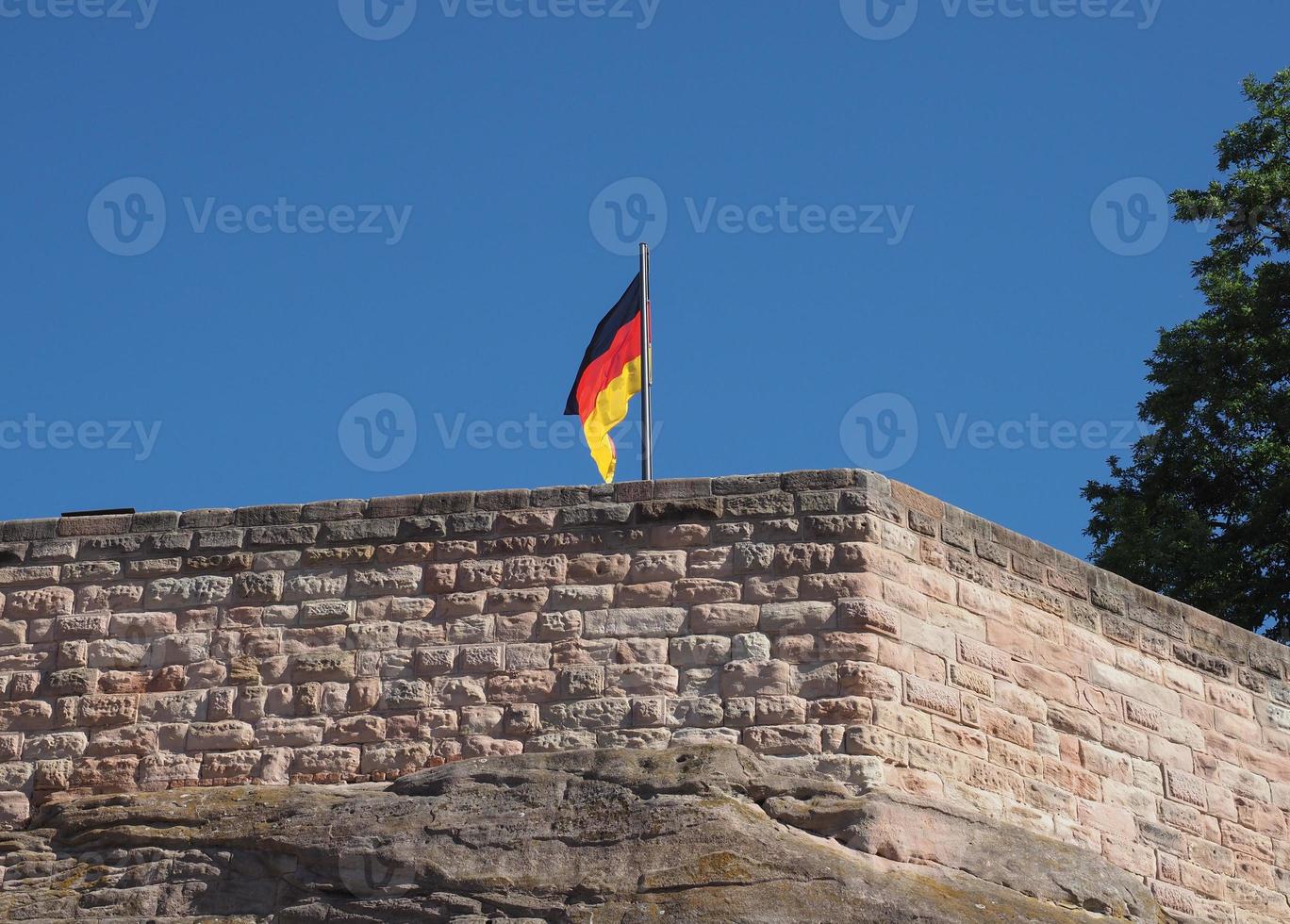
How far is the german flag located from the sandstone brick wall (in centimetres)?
255

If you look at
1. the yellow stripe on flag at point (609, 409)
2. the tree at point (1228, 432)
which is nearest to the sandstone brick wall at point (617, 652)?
the yellow stripe on flag at point (609, 409)

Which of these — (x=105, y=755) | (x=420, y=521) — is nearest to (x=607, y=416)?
(x=420, y=521)

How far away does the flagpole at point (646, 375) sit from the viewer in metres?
11.8

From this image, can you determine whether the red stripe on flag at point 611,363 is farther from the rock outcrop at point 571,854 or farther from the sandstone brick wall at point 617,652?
the rock outcrop at point 571,854

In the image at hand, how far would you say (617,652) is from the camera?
10305mm

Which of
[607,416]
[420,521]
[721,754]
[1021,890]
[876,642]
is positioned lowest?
[1021,890]

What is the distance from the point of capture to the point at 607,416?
13.4 metres

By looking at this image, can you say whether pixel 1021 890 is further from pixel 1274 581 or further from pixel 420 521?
pixel 1274 581

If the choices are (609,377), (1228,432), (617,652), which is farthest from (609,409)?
(1228,432)

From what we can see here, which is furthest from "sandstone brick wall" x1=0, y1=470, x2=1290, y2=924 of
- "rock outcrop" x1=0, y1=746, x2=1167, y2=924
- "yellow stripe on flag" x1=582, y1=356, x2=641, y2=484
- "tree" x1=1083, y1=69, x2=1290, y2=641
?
"tree" x1=1083, y1=69, x2=1290, y2=641

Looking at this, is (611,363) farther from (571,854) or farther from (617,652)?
(571,854)

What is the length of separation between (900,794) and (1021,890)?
80 centimetres

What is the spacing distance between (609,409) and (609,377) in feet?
0.77

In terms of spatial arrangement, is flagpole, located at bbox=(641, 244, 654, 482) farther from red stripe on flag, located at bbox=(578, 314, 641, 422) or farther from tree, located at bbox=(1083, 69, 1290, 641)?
tree, located at bbox=(1083, 69, 1290, 641)
